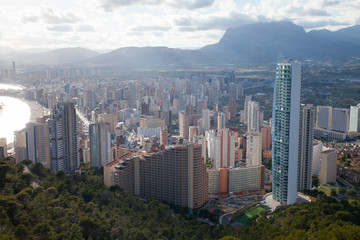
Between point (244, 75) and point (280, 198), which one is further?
point (244, 75)

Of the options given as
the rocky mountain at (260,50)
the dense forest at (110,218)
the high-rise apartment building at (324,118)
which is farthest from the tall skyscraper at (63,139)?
the rocky mountain at (260,50)

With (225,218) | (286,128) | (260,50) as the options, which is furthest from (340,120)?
(260,50)

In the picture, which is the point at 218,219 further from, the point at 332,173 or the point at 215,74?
the point at 215,74

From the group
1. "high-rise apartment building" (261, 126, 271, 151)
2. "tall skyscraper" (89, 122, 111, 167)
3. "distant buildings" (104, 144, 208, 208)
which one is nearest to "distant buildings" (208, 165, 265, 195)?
"distant buildings" (104, 144, 208, 208)

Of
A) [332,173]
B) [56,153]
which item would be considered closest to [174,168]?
[56,153]

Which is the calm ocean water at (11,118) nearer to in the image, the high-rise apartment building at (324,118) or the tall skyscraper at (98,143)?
the tall skyscraper at (98,143)

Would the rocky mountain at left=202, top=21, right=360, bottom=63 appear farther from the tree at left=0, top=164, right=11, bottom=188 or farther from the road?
the tree at left=0, top=164, right=11, bottom=188

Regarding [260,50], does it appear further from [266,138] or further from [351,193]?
[351,193]
